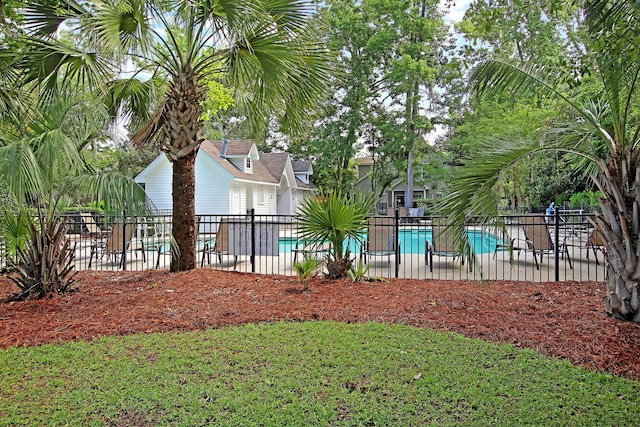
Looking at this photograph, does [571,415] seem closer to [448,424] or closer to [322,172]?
[448,424]

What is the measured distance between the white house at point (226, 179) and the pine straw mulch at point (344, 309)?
1439 centimetres

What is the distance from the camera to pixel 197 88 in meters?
7.76

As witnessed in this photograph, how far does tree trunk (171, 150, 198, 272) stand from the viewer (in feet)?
25.7

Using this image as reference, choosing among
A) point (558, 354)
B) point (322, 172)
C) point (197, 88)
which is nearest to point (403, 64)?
point (322, 172)

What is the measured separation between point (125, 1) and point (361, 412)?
20.1 feet

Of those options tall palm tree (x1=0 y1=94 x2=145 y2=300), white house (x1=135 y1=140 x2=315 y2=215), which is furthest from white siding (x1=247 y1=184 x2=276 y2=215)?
tall palm tree (x1=0 y1=94 x2=145 y2=300)

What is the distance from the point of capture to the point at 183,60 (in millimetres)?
7480

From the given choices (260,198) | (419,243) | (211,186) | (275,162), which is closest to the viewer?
(419,243)

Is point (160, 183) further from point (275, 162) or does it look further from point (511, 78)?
point (511, 78)

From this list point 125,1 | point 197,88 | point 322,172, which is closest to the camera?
point 125,1

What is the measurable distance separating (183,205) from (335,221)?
2.88 meters

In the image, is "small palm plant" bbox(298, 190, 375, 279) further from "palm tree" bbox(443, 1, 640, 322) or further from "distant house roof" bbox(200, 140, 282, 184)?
"distant house roof" bbox(200, 140, 282, 184)

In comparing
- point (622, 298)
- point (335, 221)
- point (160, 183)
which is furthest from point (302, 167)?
point (622, 298)

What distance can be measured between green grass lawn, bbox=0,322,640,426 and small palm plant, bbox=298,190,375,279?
9.57 ft
